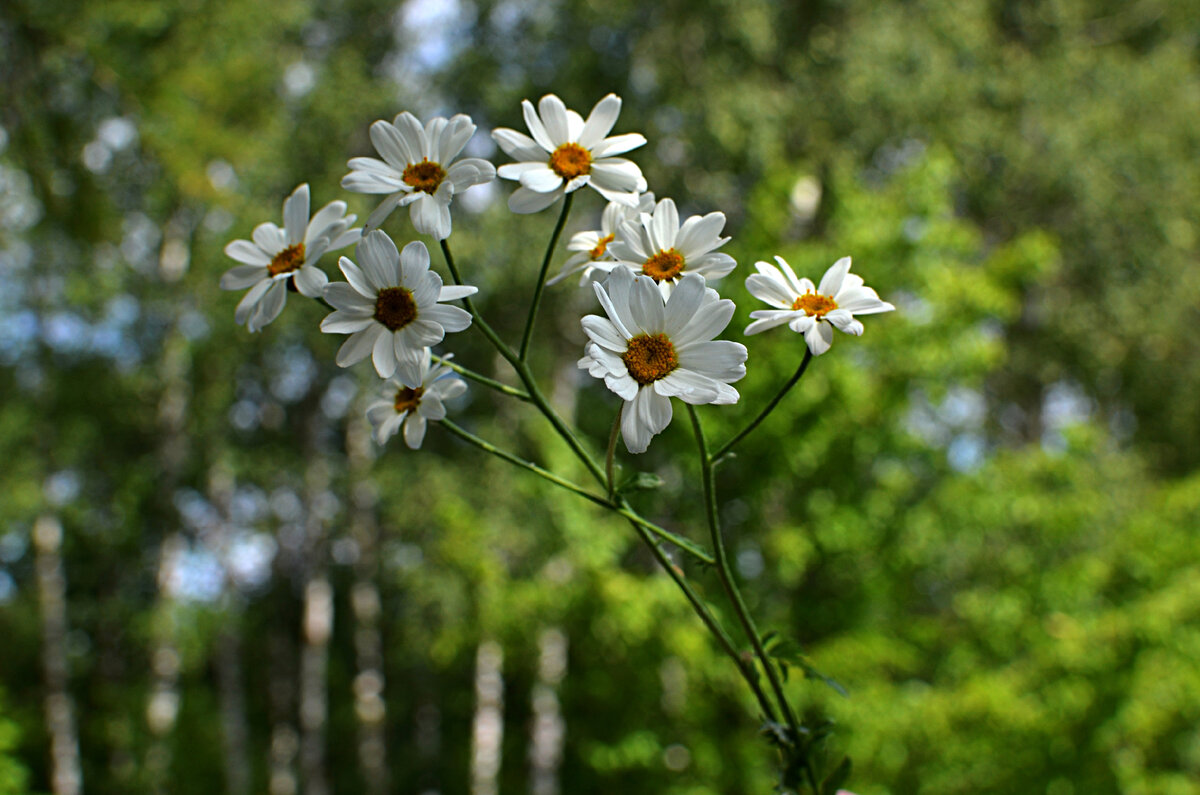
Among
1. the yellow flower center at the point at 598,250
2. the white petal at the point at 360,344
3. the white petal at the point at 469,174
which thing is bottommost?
the white petal at the point at 360,344

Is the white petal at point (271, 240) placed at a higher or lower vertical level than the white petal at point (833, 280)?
higher

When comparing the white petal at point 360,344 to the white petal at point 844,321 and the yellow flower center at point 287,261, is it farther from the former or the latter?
the white petal at point 844,321

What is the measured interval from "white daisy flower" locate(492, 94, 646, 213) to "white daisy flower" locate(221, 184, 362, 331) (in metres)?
0.13

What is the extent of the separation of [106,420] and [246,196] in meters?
4.84

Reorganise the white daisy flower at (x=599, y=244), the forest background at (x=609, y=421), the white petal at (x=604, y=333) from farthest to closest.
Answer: the forest background at (x=609, y=421)
the white daisy flower at (x=599, y=244)
the white petal at (x=604, y=333)

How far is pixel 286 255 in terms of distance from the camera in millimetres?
668

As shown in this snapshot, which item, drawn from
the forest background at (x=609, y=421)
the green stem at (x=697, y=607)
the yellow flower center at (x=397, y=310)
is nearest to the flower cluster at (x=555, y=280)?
the yellow flower center at (x=397, y=310)

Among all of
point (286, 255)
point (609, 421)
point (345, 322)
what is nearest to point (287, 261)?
point (286, 255)

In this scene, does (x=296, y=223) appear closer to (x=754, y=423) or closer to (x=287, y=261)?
(x=287, y=261)

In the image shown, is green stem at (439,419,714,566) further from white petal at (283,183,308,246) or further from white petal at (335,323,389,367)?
white petal at (283,183,308,246)

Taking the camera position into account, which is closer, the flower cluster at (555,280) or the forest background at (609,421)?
the flower cluster at (555,280)

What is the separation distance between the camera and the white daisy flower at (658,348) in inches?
21.9

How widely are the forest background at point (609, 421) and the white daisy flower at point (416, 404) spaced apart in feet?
8.06

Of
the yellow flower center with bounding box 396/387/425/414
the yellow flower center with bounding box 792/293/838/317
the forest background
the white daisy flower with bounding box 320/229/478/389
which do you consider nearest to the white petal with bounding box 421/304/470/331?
the white daisy flower with bounding box 320/229/478/389
